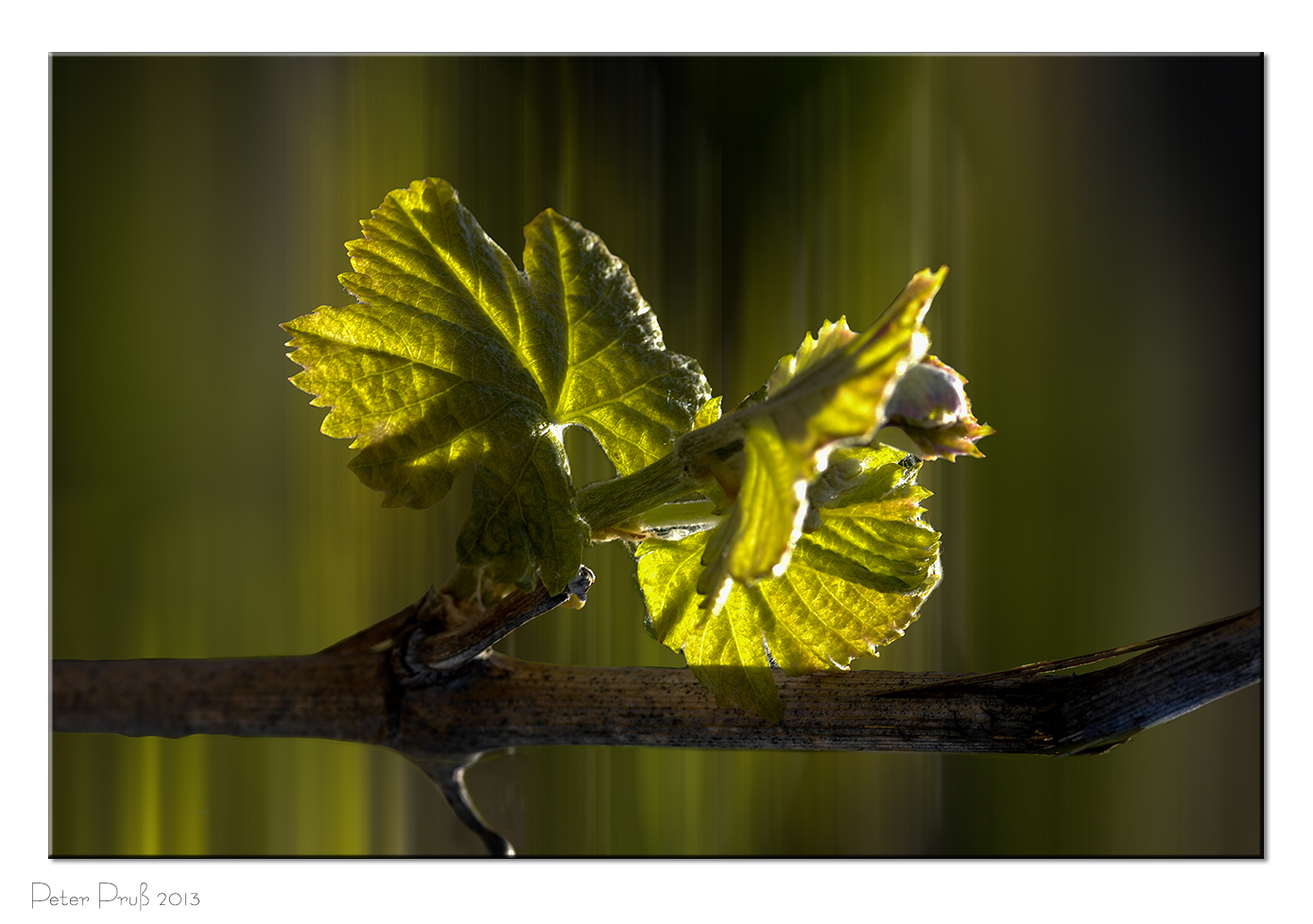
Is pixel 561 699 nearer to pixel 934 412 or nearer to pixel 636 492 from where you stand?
pixel 636 492

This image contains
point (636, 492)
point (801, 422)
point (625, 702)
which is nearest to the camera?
point (801, 422)

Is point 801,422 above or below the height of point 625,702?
above

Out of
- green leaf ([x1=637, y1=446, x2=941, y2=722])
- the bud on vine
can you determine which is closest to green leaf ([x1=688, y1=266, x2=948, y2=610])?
the bud on vine

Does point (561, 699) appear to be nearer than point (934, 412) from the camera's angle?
No

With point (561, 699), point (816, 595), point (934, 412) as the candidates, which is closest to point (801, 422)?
point (934, 412)

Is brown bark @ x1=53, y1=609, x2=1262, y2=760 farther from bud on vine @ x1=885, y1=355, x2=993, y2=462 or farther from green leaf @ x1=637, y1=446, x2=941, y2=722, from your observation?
bud on vine @ x1=885, y1=355, x2=993, y2=462
